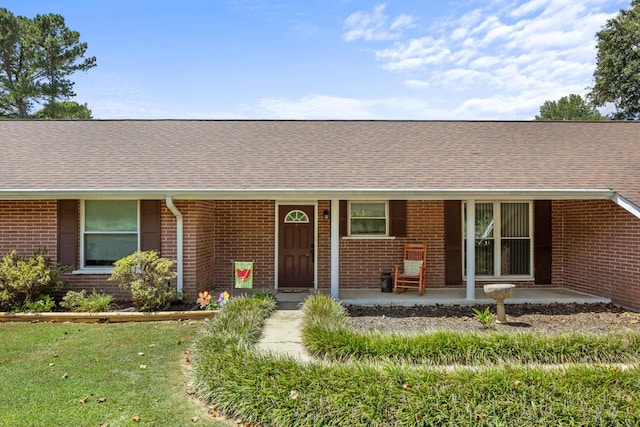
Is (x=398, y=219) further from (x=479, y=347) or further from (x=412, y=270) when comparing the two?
(x=479, y=347)

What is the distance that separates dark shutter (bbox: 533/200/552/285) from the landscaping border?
7.20 meters

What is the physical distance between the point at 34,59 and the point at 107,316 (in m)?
25.0

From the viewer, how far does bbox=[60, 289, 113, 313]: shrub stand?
7230 mm

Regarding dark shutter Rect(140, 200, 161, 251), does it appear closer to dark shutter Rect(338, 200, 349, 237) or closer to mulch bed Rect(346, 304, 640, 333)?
dark shutter Rect(338, 200, 349, 237)

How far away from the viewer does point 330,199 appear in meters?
7.80

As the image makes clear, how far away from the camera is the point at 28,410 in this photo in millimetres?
3863

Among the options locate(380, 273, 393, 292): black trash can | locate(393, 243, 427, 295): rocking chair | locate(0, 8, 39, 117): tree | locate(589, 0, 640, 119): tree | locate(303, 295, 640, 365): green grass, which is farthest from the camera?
locate(0, 8, 39, 117): tree

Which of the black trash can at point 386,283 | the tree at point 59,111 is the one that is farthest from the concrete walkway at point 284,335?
the tree at point 59,111

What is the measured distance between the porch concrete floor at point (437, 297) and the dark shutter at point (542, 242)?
0.45 meters

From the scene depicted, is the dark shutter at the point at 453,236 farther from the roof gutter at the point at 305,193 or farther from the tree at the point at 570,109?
the tree at the point at 570,109

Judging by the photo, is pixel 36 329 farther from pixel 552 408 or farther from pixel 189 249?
pixel 552 408

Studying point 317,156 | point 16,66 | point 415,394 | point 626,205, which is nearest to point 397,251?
point 317,156

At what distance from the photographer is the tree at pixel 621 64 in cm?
2227

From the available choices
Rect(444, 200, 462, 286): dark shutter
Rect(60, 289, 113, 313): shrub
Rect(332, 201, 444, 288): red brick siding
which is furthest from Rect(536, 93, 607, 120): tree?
Rect(60, 289, 113, 313): shrub
